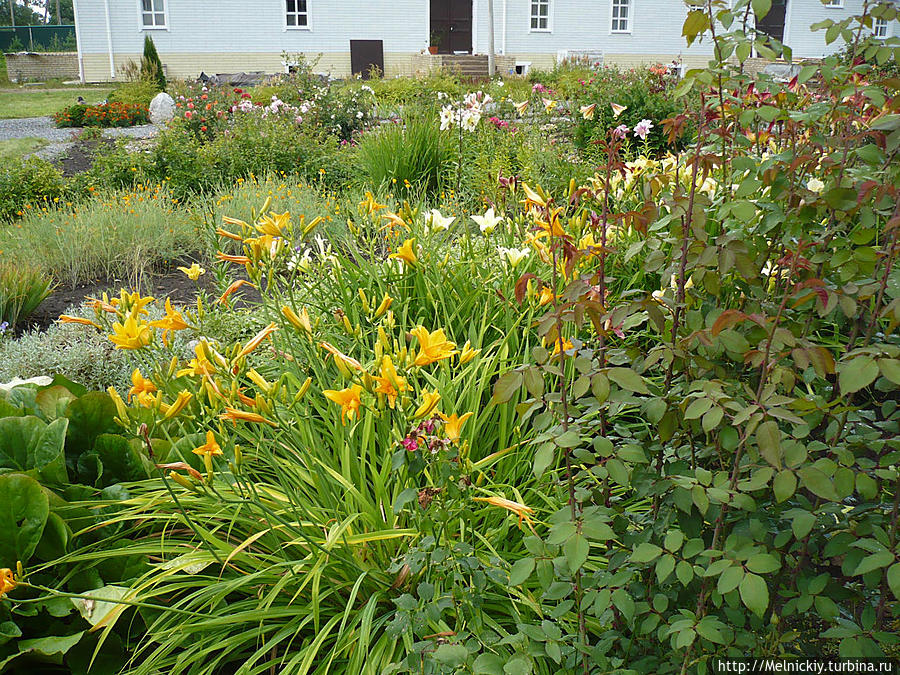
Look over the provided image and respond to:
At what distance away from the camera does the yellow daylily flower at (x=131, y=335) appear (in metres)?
1.52

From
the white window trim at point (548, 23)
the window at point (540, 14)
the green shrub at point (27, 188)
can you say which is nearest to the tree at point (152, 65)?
the white window trim at point (548, 23)

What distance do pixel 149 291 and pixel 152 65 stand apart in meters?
17.8

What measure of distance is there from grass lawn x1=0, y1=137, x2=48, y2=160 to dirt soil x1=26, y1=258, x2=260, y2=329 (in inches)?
318

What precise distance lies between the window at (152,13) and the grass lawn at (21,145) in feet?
31.9

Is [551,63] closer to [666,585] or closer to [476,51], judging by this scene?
[476,51]

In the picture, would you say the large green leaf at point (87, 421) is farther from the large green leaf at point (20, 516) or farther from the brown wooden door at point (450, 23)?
the brown wooden door at point (450, 23)

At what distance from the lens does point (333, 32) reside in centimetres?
2095

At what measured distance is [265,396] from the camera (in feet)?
4.96

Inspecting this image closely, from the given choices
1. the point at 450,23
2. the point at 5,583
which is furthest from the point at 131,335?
the point at 450,23

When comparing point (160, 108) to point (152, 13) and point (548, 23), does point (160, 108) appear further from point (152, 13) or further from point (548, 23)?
point (548, 23)

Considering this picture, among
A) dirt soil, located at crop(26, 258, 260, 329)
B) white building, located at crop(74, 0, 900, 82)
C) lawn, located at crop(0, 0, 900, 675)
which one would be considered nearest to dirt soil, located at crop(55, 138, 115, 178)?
dirt soil, located at crop(26, 258, 260, 329)

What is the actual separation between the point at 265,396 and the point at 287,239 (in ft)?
1.94

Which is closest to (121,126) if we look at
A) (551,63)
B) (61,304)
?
(61,304)

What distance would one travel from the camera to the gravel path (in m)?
12.8
